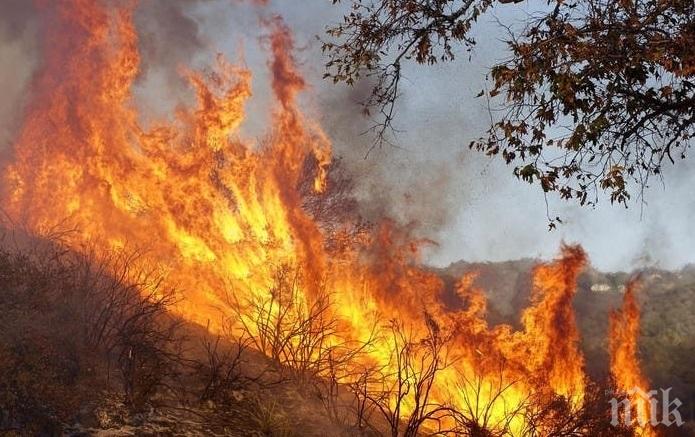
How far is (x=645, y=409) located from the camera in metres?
17.2

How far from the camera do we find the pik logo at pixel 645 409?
1399 cm

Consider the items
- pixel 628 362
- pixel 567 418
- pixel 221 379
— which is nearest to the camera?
pixel 221 379

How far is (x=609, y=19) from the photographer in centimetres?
554

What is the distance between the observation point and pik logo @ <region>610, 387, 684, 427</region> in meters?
14.0

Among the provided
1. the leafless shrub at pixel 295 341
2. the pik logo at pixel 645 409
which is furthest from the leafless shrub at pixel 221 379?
the pik logo at pixel 645 409

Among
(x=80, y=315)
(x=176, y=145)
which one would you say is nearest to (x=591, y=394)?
(x=80, y=315)

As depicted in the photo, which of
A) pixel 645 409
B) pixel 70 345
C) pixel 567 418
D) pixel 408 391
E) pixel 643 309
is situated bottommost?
pixel 70 345

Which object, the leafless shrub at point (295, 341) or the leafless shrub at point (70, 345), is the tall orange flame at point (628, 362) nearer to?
the leafless shrub at point (295, 341)

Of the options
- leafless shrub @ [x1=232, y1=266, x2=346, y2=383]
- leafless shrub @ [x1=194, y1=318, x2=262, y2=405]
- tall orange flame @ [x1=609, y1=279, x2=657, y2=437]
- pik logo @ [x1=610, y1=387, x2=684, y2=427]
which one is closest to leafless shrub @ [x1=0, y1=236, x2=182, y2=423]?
leafless shrub @ [x1=194, y1=318, x2=262, y2=405]

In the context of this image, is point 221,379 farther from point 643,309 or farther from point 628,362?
point 643,309

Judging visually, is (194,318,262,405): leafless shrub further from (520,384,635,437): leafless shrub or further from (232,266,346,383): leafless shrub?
(520,384,635,437): leafless shrub

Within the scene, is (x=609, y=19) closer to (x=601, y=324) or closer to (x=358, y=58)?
(x=358, y=58)

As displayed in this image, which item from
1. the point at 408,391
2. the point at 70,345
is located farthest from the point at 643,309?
the point at 70,345

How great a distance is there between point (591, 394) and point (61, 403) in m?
12.4
